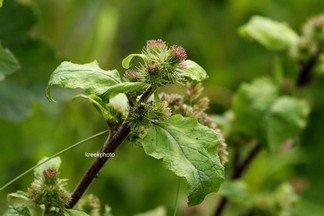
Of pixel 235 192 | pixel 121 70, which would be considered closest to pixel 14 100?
pixel 235 192

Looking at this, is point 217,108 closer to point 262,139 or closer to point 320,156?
point 320,156

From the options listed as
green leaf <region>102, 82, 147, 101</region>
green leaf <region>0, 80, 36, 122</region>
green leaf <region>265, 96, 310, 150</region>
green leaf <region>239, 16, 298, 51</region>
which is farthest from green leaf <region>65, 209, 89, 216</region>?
green leaf <region>239, 16, 298, 51</region>

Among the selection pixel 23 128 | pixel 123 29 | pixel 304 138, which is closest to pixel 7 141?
pixel 23 128

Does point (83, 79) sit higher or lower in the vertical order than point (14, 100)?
higher

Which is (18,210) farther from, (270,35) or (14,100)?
(270,35)

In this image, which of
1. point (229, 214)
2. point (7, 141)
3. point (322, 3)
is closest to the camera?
point (229, 214)

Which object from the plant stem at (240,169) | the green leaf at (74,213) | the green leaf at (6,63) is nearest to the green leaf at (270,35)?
the plant stem at (240,169)
